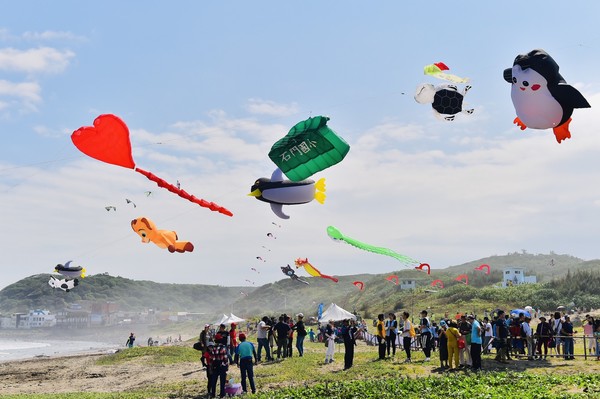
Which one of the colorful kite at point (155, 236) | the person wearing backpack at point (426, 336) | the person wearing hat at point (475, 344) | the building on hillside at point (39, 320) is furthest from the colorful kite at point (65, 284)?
the building on hillside at point (39, 320)

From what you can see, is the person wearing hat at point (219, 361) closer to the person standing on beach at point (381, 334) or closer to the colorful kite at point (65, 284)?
the person standing on beach at point (381, 334)

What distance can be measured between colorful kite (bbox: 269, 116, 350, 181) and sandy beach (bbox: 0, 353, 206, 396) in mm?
9616

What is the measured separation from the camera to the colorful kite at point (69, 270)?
4247 centimetres

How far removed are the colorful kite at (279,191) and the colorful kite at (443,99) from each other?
7.84 metres

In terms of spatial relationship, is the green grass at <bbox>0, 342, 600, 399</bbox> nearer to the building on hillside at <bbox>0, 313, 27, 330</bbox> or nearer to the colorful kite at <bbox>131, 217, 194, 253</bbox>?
the colorful kite at <bbox>131, 217, 194, 253</bbox>

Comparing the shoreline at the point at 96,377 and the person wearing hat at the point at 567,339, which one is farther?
the shoreline at the point at 96,377

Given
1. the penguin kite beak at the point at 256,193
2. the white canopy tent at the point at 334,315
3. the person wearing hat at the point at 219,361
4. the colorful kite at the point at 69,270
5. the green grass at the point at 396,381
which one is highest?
the penguin kite beak at the point at 256,193

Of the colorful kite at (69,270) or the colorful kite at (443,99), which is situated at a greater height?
the colorful kite at (443,99)

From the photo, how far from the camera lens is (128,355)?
37.1 m

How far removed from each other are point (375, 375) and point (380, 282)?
4035 inches

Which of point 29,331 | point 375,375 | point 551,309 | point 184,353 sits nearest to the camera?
point 375,375

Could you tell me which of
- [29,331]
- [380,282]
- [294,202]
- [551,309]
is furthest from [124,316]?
[294,202]

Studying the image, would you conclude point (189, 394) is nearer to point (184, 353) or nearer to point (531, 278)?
point (184, 353)

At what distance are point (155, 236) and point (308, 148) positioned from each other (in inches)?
513
